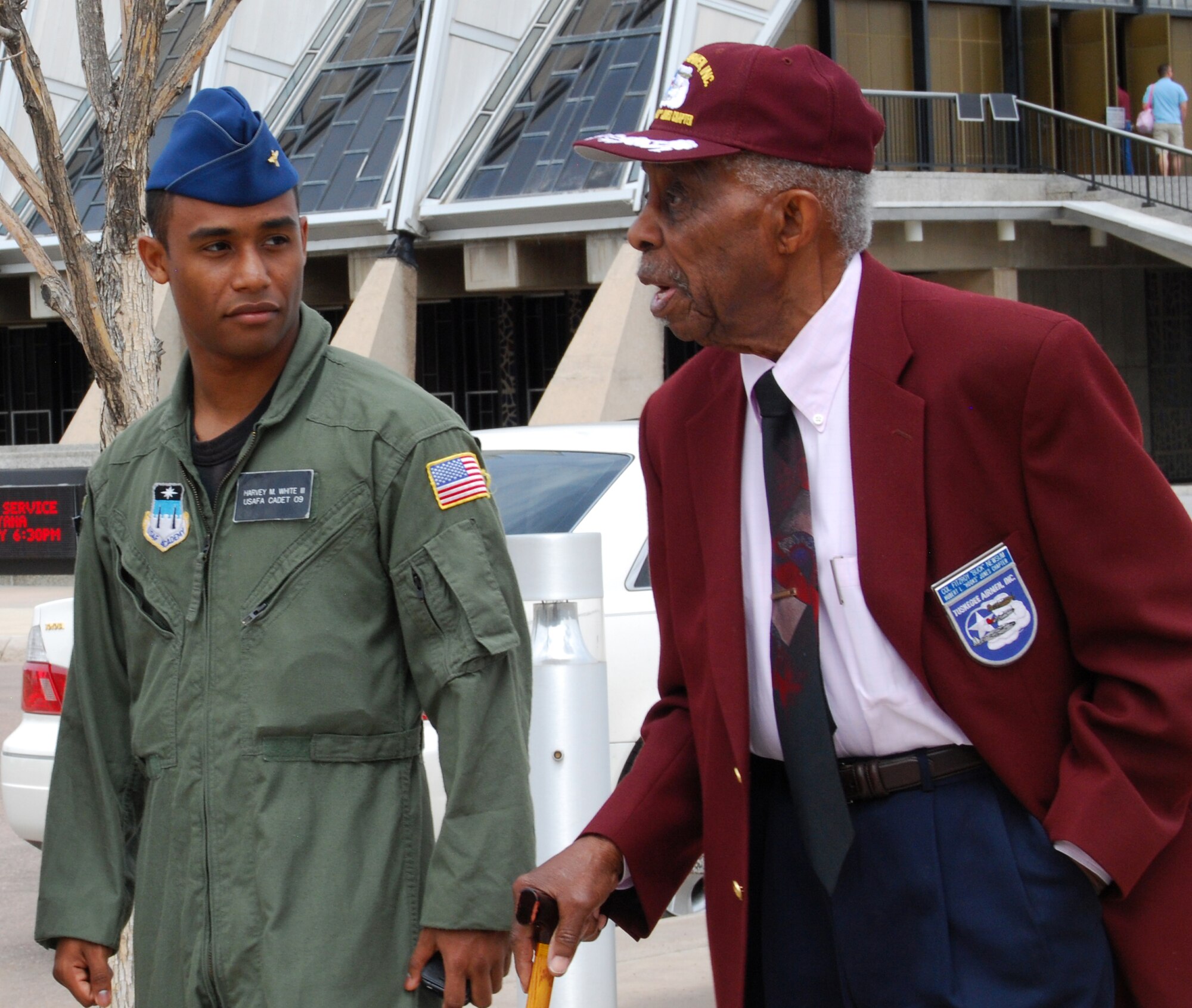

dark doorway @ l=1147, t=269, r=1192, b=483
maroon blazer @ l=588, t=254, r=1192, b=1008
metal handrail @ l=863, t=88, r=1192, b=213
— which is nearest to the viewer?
maroon blazer @ l=588, t=254, r=1192, b=1008

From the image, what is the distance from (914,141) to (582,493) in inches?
762

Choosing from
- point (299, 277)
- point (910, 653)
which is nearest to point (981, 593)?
point (910, 653)

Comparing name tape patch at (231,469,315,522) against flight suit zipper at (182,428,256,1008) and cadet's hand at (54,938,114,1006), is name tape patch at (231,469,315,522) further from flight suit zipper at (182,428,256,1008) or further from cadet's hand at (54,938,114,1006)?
cadet's hand at (54,938,114,1006)

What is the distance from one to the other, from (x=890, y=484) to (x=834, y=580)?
6.0 inches

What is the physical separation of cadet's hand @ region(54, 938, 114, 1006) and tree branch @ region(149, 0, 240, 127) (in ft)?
8.05

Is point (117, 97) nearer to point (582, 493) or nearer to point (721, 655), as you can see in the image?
point (582, 493)

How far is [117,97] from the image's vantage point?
15.5 ft

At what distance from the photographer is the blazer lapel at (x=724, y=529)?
245cm

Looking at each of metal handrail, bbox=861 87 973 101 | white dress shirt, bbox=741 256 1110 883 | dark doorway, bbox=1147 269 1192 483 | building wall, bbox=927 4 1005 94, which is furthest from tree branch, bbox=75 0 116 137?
dark doorway, bbox=1147 269 1192 483

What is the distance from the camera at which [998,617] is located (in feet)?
7.51

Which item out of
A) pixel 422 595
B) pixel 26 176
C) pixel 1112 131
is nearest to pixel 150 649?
pixel 422 595

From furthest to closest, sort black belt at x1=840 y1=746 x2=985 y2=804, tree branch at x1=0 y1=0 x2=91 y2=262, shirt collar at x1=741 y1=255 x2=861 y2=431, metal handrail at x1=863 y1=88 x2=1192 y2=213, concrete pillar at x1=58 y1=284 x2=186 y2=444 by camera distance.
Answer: metal handrail at x1=863 y1=88 x2=1192 y2=213
concrete pillar at x1=58 y1=284 x2=186 y2=444
tree branch at x1=0 y1=0 x2=91 y2=262
shirt collar at x1=741 y1=255 x2=861 y2=431
black belt at x1=840 y1=746 x2=985 y2=804

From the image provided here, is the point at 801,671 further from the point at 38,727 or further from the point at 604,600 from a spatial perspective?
the point at 38,727

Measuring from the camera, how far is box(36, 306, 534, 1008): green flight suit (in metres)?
2.70
